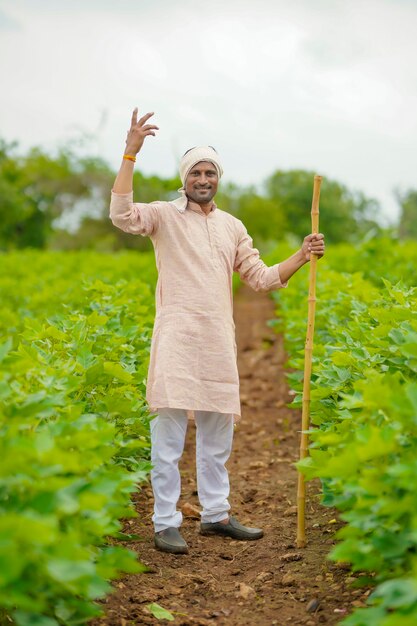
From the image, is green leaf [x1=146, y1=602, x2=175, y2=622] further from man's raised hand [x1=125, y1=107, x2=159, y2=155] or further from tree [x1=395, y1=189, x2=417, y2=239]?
tree [x1=395, y1=189, x2=417, y2=239]

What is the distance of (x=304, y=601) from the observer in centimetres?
386

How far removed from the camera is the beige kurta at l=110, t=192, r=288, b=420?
4605mm

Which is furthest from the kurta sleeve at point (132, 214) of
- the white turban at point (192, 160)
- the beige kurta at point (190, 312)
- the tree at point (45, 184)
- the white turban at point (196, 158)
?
the tree at point (45, 184)

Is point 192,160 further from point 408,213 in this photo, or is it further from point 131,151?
point 408,213

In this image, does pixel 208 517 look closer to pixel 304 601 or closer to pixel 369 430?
pixel 304 601

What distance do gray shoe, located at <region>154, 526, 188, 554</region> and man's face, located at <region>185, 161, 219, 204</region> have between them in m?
1.88

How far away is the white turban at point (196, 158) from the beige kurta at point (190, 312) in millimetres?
201

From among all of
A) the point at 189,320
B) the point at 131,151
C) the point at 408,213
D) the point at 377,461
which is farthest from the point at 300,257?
the point at 408,213

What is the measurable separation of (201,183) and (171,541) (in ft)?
6.64

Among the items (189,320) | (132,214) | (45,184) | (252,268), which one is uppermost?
(45,184)

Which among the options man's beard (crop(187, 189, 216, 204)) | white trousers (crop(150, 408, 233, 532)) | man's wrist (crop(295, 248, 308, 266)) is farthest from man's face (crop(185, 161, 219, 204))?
white trousers (crop(150, 408, 233, 532))

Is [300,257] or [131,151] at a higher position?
[131,151]

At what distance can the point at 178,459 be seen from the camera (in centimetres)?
475

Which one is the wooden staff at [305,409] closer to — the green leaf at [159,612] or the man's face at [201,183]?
the man's face at [201,183]
